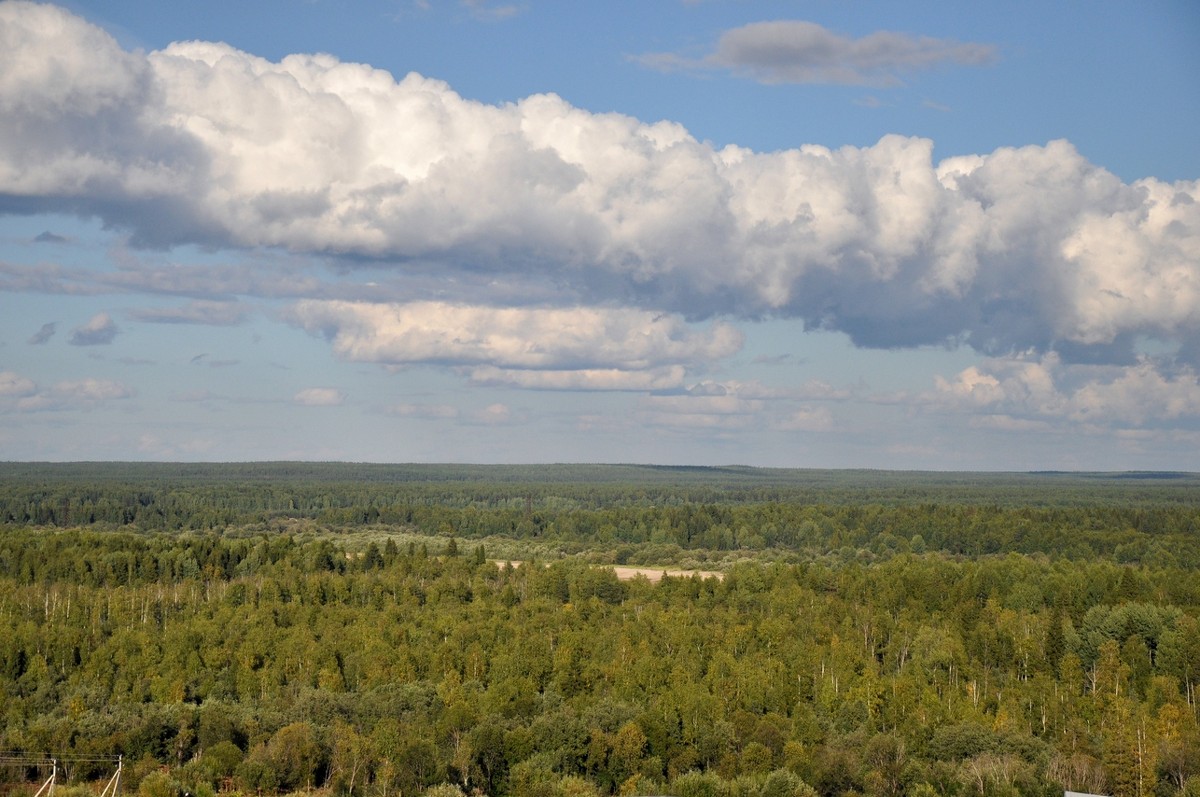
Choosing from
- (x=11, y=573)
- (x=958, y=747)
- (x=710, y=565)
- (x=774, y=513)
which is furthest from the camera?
(x=774, y=513)

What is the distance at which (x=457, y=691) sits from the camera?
2943 inches

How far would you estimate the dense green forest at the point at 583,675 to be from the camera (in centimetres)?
6325

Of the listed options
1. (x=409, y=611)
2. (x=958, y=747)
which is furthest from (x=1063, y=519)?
(x=958, y=747)

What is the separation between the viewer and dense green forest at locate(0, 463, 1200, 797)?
208 feet

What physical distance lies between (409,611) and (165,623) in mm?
18759

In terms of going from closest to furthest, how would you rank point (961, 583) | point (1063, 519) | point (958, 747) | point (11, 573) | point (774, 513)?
point (958, 747) → point (961, 583) → point (11, 573) → point (1063, 519) → point (774, 513)

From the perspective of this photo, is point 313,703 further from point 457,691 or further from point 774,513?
point 774,513

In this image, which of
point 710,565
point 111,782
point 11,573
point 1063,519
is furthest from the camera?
point 1063,519

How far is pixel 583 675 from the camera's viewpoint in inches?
3108

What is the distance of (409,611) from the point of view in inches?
3976

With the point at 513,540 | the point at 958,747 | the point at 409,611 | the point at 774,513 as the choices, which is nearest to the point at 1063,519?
the point at 774,513

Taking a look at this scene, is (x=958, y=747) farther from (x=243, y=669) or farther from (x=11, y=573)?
(x=11, y=573)

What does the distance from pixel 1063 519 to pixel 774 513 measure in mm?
42608

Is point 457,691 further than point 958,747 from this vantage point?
Yes
